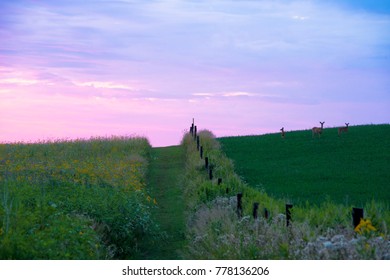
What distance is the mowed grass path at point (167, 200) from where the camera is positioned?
14914 millimetres

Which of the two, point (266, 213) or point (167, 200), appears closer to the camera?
point (266, 213)

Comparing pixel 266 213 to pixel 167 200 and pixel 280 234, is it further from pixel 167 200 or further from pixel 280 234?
pixel 167 200

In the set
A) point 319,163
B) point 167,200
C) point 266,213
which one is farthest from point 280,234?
point 319,163

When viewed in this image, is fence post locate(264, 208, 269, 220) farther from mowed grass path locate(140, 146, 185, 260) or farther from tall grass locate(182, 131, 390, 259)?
mowed grass path locate(140, 146, 185, 260)

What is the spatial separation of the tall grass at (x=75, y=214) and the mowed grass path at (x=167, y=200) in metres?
0.53

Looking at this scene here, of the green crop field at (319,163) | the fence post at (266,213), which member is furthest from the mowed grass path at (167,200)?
the green crop field at (319,163)

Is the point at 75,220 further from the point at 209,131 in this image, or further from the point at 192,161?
the point at 209,131

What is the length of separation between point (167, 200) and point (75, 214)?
8.06 metres

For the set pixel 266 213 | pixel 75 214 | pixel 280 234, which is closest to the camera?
pixel 280 234

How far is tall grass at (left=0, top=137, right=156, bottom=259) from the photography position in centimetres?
1009

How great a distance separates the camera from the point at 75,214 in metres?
13.5

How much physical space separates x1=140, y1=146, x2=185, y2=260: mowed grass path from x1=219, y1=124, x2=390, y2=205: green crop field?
3.03m

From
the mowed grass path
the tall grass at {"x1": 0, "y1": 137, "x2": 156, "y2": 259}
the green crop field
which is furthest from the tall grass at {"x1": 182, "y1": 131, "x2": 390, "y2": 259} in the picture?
the green crop field

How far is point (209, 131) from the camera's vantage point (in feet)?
125
